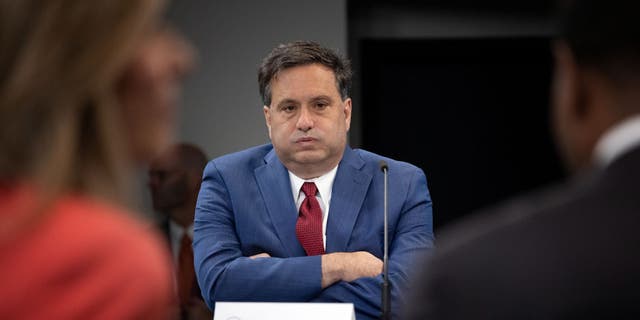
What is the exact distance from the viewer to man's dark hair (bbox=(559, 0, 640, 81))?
1.13 meters

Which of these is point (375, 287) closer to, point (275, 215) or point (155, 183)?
point (275, 215)

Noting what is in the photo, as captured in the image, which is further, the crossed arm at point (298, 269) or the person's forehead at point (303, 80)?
the person's forehead at point (303, 80)

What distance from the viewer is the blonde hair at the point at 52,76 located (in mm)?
856

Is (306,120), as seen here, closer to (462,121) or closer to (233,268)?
(233,268)

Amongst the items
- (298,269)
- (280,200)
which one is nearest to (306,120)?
(280,200)

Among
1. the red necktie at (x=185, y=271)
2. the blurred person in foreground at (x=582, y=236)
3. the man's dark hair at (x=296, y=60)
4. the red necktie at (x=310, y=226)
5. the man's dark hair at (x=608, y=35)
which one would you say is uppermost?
the man's dark hair at (x=296, y=60)

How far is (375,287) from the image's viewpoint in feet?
9.70

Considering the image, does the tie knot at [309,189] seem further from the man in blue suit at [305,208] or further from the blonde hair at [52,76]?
the blonde hair at [52,76]

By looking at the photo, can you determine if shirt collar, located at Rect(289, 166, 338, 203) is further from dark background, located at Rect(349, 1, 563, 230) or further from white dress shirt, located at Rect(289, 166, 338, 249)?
dark background, located at Rect(349, 1, 563, 230)

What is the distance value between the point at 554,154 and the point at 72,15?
569 centimetres

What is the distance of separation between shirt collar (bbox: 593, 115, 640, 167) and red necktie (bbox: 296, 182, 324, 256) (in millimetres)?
2074

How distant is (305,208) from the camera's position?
325 cm

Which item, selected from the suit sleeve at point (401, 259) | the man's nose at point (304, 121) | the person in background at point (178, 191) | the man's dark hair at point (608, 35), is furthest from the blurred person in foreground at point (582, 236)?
the person in background at point (178, 191)

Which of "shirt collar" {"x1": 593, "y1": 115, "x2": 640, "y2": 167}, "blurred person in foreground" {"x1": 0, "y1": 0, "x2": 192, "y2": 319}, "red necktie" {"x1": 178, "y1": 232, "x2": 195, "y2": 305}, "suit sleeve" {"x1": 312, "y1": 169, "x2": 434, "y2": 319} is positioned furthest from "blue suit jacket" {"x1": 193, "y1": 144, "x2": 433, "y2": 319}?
"blurred person in foreground" {"x1": 0, "y1": 0, "x2": 192, "y2": 319}
